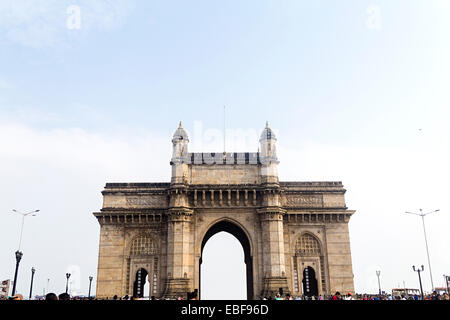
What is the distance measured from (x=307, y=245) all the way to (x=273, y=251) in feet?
14.9

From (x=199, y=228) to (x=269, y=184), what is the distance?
7.75 meters

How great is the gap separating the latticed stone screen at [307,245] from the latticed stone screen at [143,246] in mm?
13882

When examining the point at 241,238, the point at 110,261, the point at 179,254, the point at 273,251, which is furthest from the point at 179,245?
the point at 241,238

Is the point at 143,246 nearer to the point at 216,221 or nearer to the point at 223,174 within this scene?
the point at 216,221

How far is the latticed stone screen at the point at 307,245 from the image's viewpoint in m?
40.0

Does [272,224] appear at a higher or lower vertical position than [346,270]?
higher

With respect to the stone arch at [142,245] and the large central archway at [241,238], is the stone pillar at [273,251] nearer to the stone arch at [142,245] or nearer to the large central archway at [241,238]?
the large central archway at [241,238]

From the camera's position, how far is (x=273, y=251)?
37.5m

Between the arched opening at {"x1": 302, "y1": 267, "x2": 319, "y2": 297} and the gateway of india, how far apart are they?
0.10m

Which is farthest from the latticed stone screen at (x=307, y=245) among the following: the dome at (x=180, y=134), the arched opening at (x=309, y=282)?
the dome at (x=180, y=134)

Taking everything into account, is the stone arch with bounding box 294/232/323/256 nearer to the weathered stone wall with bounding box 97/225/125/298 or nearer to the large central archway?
the large central archway

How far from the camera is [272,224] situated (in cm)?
3828
